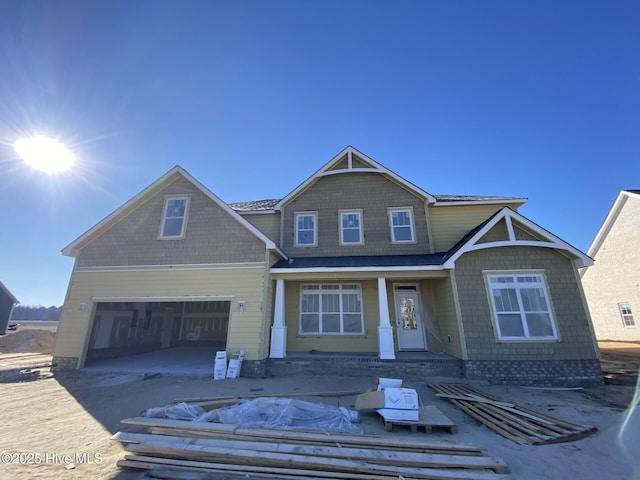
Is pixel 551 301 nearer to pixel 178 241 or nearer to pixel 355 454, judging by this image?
pixel 355 454

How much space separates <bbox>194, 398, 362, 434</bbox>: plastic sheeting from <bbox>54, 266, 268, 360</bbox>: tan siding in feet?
12.4

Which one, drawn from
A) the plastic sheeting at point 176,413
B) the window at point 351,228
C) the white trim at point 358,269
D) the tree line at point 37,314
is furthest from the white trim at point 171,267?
the tree line at point 37,314

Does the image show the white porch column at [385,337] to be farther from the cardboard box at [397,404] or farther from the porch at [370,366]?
the cardboard box at [397,404]

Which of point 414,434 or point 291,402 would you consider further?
point 291,402

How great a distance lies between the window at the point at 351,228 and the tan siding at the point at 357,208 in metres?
0.18

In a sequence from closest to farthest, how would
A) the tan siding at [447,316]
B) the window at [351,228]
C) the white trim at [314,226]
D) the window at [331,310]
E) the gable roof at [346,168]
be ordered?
the tan siding at [447,316]
the window at [331,310]
the window at [351,228]
the white trim at [314,226]
the gable roof at [346,168]

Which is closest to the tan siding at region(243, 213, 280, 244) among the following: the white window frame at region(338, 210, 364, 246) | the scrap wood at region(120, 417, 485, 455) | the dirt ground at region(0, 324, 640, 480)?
the white window frame at region(338, 210, 364, 246)

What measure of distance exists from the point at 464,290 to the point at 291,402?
637cm

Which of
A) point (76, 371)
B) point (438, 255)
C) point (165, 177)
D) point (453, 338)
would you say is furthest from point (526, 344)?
point (76, 371)

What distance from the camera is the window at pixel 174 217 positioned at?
10.3m

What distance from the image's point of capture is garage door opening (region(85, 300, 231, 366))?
11.2 m

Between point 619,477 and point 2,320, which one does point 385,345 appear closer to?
point 619,477

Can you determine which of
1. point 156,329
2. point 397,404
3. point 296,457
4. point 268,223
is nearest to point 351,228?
point 268,223

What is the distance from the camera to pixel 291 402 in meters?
5.03
